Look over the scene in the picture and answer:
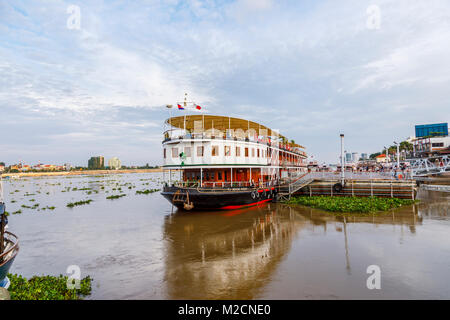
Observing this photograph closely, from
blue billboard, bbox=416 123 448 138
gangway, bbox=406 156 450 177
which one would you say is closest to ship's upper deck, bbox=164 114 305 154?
gangway, bbox=406 156 450 177

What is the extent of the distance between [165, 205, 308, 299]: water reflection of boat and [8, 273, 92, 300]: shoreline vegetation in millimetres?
2973

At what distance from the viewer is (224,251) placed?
40.0 feet

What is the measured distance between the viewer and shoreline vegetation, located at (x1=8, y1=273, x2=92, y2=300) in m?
→ 7.57

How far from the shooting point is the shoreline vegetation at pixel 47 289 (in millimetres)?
7573

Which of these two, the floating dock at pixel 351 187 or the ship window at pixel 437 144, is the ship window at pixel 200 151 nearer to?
the floating dock at pixel 351 187

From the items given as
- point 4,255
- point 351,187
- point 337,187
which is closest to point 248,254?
point 4,255

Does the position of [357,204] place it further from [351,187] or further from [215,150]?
[215,150]

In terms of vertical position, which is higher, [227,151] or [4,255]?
[227,151]

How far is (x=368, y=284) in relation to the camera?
8234mm

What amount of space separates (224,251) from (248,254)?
1.29 m

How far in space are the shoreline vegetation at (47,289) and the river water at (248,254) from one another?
48 centimetres

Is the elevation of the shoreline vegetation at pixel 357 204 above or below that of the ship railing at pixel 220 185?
below

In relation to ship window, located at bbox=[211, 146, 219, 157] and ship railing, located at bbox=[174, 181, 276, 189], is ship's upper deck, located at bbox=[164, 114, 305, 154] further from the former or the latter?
ship railing, located at bbox=[174, 181, 276, 189]

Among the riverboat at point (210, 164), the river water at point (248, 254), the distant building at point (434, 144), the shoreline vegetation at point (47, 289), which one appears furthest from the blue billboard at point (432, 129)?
the shoreline vegetation at point (47, 289)
